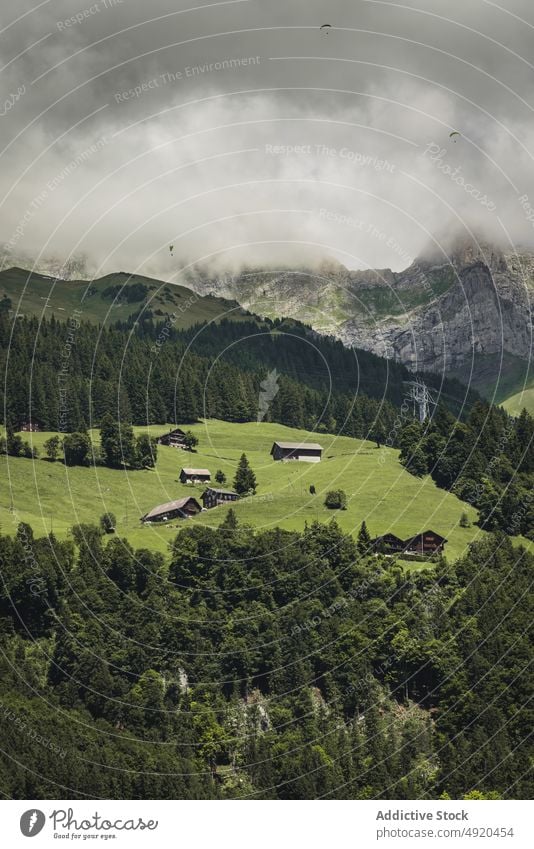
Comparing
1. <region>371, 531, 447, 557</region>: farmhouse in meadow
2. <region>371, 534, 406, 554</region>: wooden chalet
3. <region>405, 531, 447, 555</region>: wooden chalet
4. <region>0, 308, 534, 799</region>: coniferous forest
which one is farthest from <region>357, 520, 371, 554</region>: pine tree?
<region>405, 531, 447, 555</region>: wooden chalet

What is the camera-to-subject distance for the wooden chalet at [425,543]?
6870 inches

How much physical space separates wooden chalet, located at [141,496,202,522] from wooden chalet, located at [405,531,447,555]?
121 ft

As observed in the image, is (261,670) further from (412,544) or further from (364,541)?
(412,544)

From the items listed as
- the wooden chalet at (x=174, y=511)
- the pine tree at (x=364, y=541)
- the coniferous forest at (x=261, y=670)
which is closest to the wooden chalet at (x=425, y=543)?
the pine tree at (x=364, y=541)

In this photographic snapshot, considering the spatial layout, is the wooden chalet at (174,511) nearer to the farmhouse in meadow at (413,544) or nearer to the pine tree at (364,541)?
the pine tree at (364,541)

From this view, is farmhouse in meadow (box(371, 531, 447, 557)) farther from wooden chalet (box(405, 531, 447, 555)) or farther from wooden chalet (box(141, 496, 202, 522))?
wooden chalet (box(141, 496, 202, 522))

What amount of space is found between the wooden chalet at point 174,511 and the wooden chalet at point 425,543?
3674cm

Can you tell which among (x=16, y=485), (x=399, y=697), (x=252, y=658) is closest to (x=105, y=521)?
(x=16, y=485)

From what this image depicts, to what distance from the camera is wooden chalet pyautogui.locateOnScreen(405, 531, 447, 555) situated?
174500 mm

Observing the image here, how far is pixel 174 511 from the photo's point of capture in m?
190

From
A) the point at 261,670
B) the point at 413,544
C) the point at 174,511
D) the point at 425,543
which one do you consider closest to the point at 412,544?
the point at 413,544

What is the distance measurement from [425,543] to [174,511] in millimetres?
40872
